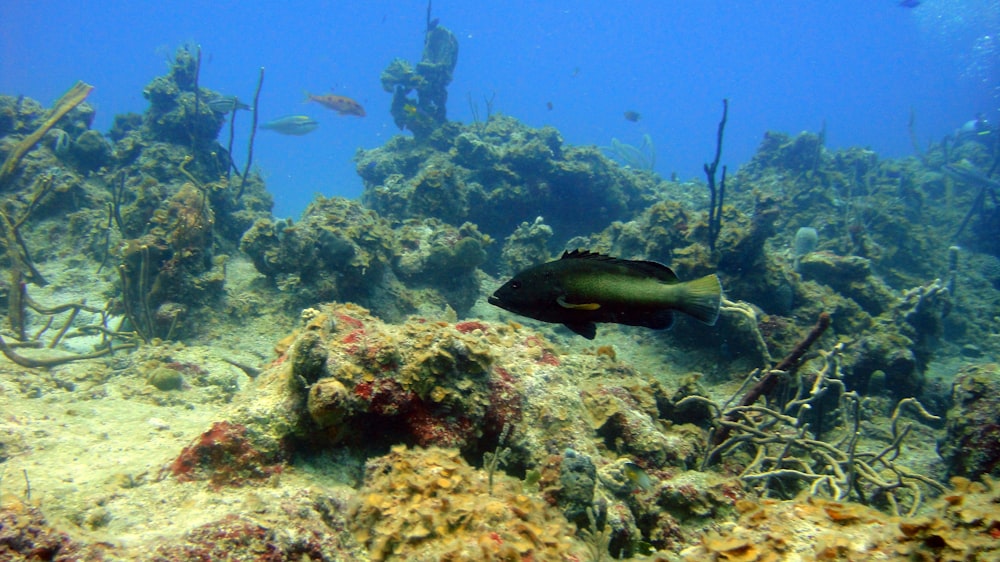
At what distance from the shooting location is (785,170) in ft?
56.4

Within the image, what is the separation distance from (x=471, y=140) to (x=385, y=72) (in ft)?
21.0

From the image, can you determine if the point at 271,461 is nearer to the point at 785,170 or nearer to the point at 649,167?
the point at 785,170

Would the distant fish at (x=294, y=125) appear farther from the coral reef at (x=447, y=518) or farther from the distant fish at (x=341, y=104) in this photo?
the coral reef at (x=447, y=518)

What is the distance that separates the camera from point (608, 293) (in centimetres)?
206

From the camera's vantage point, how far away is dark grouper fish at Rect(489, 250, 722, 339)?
206 centimetres

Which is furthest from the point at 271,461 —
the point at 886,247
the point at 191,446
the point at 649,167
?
the point at 649,167

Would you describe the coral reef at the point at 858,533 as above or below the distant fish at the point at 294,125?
below

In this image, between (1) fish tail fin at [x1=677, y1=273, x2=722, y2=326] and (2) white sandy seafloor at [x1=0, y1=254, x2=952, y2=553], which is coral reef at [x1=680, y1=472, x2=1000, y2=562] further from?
(2) white sandy seafloor at [x1=0, y1=254, x2=952, y2=553]

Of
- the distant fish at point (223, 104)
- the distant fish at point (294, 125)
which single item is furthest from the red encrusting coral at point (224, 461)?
the distant fish at point (294, 125)

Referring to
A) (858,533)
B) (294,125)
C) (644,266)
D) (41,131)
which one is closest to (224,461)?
(644,266)

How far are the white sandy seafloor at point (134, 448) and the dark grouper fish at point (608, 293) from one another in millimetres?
1558

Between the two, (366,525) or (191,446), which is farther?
(191,446)

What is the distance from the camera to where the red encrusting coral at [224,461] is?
106 inches

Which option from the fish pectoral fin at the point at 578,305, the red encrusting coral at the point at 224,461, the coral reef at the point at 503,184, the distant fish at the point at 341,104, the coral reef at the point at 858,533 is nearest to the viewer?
the coral reef at the point at 858,533
